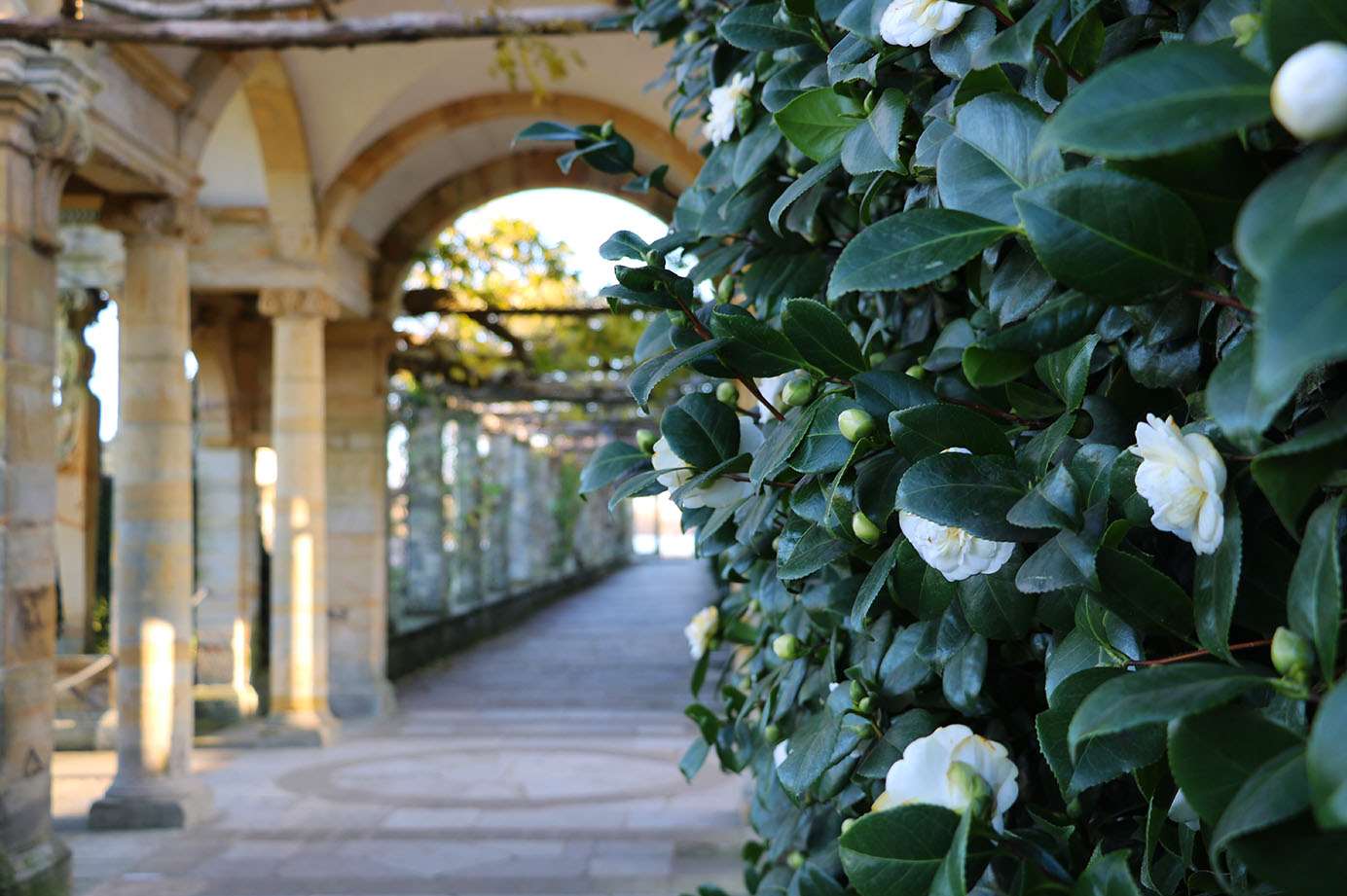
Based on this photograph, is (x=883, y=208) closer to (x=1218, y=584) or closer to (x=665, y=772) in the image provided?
(x=1218, y=584)

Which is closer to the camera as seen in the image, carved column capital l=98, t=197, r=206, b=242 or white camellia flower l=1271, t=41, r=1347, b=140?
white camellia flower l=1271, t=41, r=1347, b=140

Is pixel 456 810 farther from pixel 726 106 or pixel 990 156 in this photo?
pixel 990 156

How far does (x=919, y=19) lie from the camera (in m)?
0.88

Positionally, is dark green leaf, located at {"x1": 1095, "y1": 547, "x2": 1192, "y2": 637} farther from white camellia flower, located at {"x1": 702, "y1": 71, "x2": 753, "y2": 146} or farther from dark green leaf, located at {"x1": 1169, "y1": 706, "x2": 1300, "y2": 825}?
white camellia flower, located at {"x1": 702, "y1": 71, "x2": 753, "y2": 146}

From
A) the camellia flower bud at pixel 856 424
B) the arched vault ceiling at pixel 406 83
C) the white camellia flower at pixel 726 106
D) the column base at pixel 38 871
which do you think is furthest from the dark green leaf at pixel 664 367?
the arched vault ceiling at pixel 406 83

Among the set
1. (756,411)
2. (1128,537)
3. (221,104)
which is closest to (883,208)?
(756,411)

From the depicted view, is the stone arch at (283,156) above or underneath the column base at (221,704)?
above

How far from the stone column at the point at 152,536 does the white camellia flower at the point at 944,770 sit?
20.1 feet

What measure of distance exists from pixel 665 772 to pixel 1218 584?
7236 mm

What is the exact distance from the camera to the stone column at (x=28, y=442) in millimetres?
4504

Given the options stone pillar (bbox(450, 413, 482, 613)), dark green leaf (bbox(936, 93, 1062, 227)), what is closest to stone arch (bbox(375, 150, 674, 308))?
stone pillar (bbox(450, 413, 482, 613))

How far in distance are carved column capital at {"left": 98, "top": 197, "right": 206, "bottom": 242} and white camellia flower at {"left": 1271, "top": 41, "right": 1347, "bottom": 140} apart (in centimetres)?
669

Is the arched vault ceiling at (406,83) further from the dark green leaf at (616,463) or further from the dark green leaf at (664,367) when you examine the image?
the dark green leaf at (664,367)

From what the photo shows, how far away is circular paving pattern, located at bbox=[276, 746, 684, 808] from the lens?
702 cm
